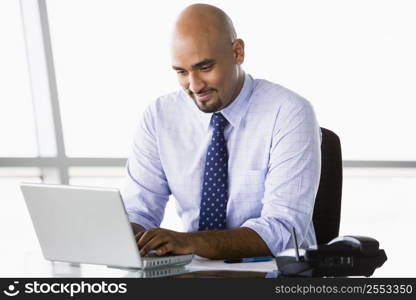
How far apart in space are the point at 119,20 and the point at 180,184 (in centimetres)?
452

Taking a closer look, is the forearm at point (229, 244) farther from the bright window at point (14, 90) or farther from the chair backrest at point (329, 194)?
the bright window at point (14, 90)

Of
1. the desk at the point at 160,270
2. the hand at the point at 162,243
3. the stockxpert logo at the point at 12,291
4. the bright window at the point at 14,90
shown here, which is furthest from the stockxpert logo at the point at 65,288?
the bright window at the point at 14,90

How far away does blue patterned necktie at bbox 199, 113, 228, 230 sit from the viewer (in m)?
2.62

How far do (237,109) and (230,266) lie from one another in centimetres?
73

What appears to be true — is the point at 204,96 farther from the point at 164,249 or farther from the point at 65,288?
the point at 65,288

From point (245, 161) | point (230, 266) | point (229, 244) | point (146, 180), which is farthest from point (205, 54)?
point (230, 266)

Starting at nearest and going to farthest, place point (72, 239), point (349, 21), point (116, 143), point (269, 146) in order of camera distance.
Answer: point (72, 239) < point (269, 146) < point (349, 21) < point (116, 143)

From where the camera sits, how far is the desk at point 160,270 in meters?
1.98

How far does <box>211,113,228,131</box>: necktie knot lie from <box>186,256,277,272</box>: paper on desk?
582mm

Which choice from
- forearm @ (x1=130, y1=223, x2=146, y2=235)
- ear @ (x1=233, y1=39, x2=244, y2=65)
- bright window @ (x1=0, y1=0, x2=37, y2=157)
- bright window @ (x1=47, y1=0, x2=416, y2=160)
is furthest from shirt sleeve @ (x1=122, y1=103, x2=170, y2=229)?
bright window @ (x1=0, y1=0, x2=37, y2=157)

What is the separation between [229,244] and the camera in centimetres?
225

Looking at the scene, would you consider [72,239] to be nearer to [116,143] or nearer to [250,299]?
[250,299]

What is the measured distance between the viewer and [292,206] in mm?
2471

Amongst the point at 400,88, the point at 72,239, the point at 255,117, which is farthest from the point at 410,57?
the point at 72,239
